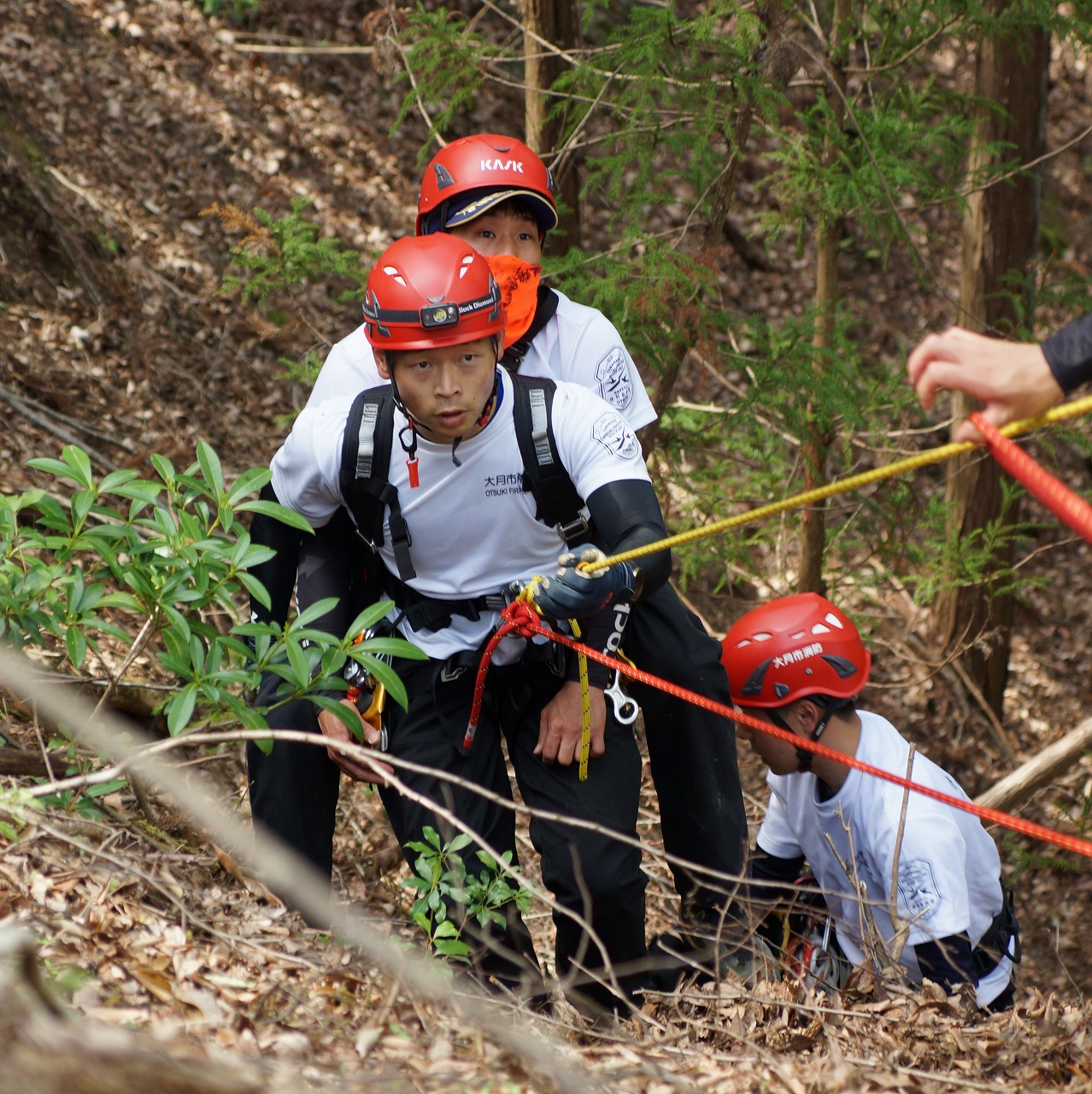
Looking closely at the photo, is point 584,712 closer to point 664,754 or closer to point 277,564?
point 664,754

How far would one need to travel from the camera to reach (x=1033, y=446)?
33.1 feet

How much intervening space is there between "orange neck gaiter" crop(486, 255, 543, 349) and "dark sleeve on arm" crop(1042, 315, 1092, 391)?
2.02m

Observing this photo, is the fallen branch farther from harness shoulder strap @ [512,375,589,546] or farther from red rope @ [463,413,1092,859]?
harness shoulder strap @ [512,375,589,546]

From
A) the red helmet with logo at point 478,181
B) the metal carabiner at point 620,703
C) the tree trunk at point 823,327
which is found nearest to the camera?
the metal carabiner at point 620,703

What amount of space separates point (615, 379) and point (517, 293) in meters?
0.48

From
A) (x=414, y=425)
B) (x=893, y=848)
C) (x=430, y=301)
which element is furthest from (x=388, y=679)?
(x=893, y=848)

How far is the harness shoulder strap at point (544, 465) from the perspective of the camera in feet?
11.9

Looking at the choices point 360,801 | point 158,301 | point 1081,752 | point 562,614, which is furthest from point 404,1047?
point 158,301

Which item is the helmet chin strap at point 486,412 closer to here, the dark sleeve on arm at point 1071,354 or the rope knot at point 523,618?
the rope knot at point 523,618

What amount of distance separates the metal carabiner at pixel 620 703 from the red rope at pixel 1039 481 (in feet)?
5.33

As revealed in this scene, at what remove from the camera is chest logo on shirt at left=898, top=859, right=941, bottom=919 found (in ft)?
12.3

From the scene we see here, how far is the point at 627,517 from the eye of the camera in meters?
3.46

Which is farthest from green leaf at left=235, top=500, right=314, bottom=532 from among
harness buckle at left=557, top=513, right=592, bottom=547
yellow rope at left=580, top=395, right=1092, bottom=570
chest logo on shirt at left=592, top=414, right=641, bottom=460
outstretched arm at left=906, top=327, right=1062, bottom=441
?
outstretched arm at left=906, top=327, right=1062, bottom=441

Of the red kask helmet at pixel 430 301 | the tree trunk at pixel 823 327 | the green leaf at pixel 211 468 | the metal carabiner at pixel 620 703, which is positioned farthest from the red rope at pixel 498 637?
the tree trunk at pixel 823 327
